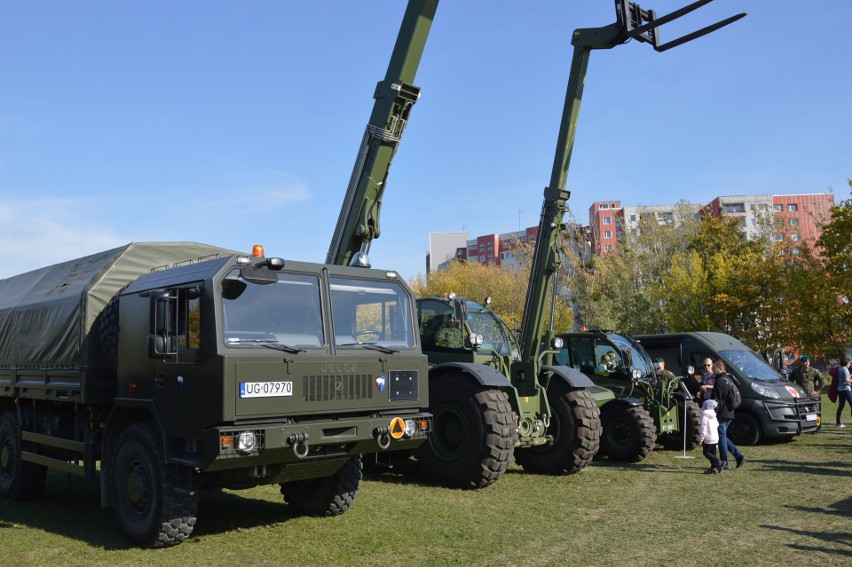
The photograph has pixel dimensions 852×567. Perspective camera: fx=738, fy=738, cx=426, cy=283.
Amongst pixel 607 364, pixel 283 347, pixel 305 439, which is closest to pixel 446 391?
pixel 305 439

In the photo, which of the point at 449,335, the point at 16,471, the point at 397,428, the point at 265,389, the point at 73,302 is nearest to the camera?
the point at 265,389

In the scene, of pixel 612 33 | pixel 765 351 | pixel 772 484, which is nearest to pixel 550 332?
pixel 772 484

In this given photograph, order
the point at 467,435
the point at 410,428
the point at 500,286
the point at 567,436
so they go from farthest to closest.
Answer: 1. the point at 500,286
2. the point at 567,436
3. the point at 467,435
4. the point at 410,428

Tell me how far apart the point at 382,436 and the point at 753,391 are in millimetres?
10583

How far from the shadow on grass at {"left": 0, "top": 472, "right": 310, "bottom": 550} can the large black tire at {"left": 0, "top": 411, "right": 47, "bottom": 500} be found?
15 cm

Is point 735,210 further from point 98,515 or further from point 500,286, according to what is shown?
point 98,515

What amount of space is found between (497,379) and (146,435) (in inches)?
185

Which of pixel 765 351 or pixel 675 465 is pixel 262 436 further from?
pixel 765 351

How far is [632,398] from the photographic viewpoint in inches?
508

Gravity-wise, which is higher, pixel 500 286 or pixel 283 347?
pixel 500 286

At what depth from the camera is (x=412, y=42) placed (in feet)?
29.5

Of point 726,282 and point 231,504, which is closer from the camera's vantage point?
point 231,504

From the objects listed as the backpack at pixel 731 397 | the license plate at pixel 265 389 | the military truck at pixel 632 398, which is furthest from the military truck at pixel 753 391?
the license plate at pixel 265 389

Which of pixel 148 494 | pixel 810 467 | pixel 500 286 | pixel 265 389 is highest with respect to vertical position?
pixel 500 286
